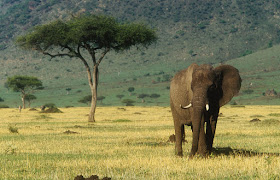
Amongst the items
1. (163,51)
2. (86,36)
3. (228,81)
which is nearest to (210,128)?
(228,81)

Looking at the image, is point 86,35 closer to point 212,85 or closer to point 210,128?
point 210,128

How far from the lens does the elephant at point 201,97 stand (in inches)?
511

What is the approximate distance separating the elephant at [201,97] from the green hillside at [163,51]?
101031mm

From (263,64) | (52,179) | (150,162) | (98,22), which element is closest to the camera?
(52,179)

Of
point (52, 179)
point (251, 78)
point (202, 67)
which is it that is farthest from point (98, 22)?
point (251, 78)

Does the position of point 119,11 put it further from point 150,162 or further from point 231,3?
point 150,162

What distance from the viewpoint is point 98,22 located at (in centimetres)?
4509

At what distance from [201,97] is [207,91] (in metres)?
0.32

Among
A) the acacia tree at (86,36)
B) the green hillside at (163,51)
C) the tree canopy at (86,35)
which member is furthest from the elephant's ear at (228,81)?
the green hillside at (163,51)

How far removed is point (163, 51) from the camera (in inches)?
6727

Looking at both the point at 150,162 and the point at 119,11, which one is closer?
the point at 150,162

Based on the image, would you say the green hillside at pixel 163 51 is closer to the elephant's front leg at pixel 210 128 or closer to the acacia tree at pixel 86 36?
the acacia tree at pixel 86 36

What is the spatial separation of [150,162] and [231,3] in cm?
19255

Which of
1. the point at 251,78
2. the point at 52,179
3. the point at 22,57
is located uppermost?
the point at 22,57
